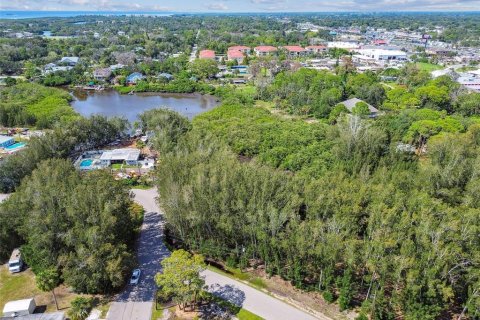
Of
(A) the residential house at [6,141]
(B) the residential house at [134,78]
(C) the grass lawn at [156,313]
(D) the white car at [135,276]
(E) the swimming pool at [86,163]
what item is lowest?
(C) the grass lawn at [156,313]

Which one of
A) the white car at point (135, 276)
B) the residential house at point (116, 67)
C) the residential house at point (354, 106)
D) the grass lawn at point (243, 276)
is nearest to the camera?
the white car at point (135, 276)

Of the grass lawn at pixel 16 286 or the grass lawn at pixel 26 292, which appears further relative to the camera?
the grass lawn at pixel 16 286

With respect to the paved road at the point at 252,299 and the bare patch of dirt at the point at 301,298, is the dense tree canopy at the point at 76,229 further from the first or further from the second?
the bare patch of dirt at the point at 301,298

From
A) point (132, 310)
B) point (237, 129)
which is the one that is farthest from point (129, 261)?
point (237, 129)

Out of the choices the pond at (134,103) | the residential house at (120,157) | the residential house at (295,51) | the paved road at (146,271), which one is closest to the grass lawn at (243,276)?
the paved road at (146,271)

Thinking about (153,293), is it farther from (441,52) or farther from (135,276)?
(441,52)

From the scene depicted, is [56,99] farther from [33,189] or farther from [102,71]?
[33,189]

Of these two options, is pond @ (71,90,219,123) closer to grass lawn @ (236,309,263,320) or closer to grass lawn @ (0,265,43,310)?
grass lawn @ (0,265,43,310)

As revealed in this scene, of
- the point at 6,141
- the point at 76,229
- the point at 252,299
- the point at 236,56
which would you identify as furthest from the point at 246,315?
the point at 236,56
